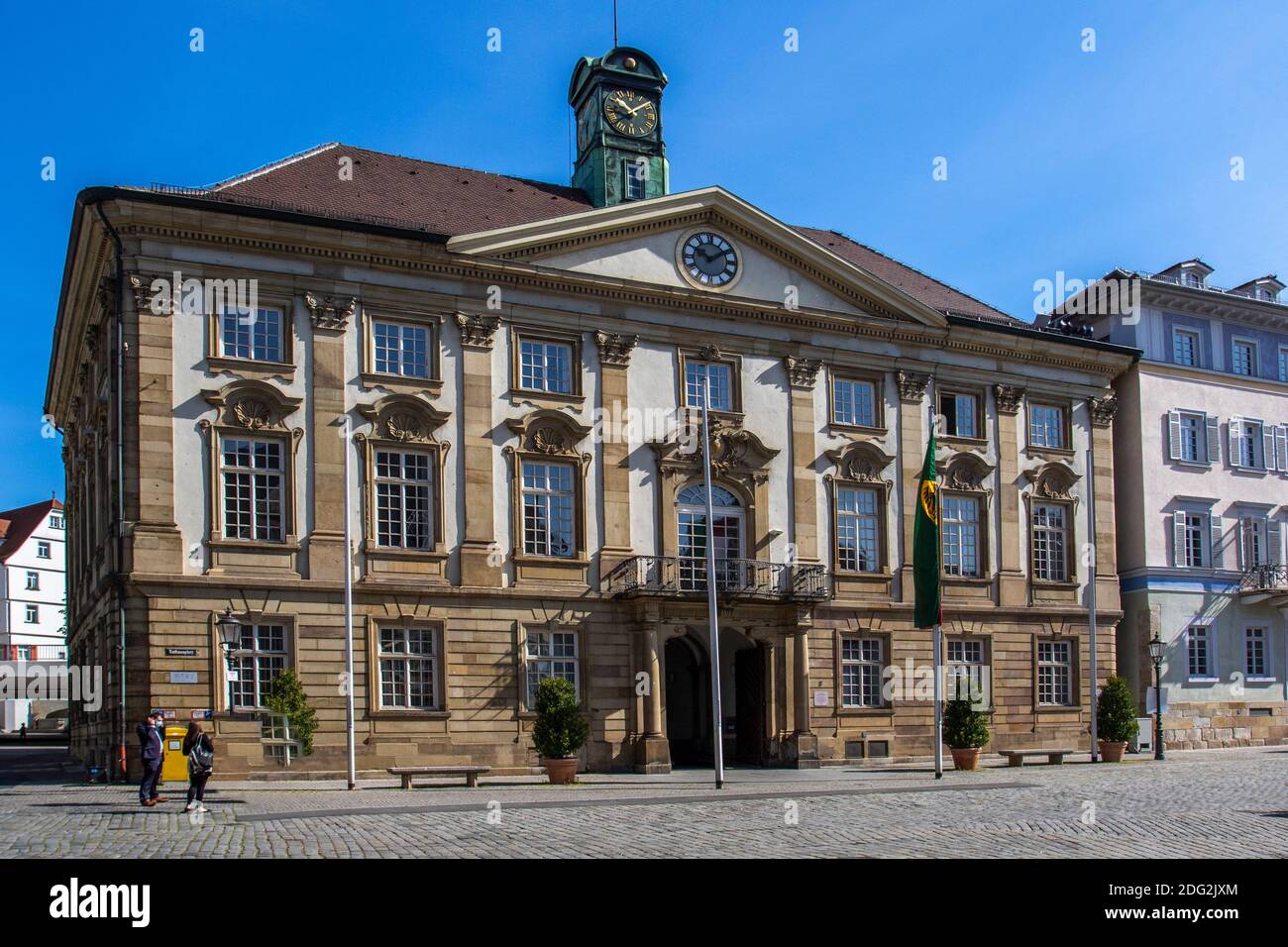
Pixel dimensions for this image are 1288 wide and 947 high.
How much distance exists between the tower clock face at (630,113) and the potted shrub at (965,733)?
19901mm

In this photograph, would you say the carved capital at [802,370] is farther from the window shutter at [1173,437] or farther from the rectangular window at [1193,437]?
the rectangular window at [1193,437]

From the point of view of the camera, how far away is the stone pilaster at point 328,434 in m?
33.4

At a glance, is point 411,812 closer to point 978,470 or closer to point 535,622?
point 535,622

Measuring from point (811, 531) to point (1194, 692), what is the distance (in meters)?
16.9

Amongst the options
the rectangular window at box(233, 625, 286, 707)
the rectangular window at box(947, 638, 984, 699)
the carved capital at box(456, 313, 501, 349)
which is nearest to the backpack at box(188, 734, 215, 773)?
the rectangular window at box(233, 625, 286, 707)

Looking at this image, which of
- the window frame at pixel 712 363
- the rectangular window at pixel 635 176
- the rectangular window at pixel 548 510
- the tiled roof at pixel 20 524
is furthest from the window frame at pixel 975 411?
the tiled roof at pixel 20 524

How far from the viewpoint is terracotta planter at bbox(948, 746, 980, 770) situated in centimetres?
3522

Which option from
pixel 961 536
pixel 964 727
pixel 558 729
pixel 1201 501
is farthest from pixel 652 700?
pixel 1201 501

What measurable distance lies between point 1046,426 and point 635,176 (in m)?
15.6

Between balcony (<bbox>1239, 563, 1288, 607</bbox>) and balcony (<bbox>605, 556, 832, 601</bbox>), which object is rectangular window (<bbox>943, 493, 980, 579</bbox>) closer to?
balcony (<bbox>605, 556, 832, 601</bbox>)

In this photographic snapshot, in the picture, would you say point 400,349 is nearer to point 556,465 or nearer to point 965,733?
point 556,465

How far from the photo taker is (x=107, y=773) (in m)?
32.4

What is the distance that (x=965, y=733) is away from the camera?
35.3 m
